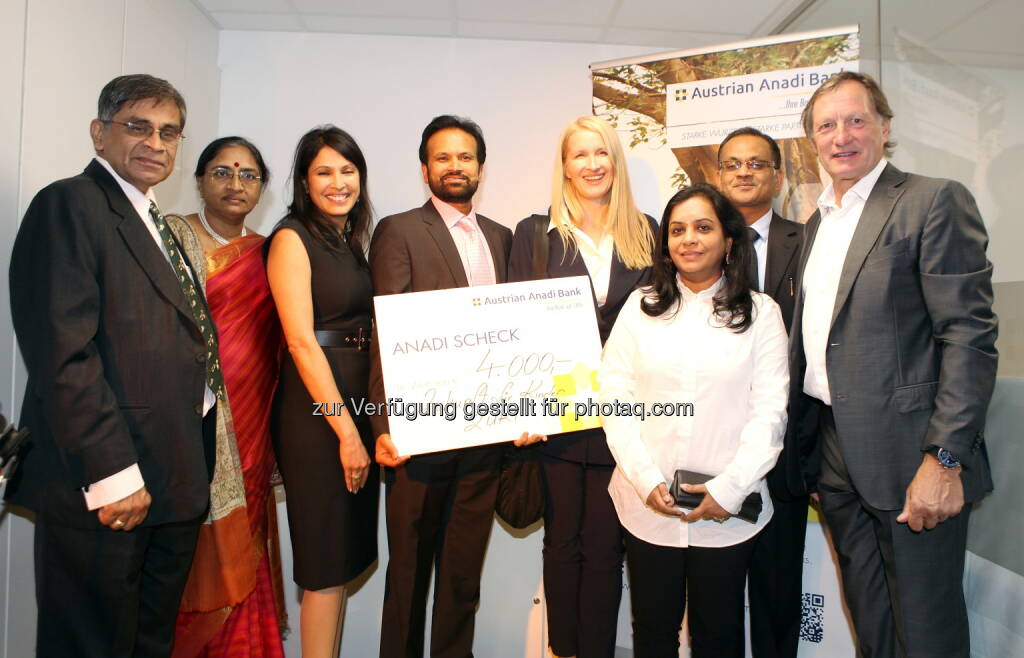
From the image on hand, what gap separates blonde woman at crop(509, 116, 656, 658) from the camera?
81.5 inches

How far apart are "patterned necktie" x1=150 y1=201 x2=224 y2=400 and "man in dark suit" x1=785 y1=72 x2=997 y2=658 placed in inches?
70.3

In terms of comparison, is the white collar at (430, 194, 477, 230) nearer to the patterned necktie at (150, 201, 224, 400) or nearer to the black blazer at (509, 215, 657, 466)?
the black blazer at (509, 215, 657, 466)

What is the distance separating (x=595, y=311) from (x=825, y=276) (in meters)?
0.73

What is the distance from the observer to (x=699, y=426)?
5.97 ft

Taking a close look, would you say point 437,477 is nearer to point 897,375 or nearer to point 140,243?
point 140,243

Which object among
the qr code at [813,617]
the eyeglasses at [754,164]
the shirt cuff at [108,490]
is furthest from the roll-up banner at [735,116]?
the shirt cuff at [108,490]

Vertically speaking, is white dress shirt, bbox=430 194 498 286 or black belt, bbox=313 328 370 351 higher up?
white dress shirt, bbox=430 194 498 286

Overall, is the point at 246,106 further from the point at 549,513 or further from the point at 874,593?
the point at 874,593

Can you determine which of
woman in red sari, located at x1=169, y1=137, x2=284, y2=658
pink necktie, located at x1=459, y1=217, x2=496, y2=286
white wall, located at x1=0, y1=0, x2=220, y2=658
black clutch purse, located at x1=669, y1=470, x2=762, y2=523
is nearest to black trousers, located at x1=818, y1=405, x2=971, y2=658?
black clutch purse, located at x1=669, y1=470, x2=762, y2=523

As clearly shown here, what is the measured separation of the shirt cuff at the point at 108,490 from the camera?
4.67 feet

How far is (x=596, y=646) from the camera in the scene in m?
2.07

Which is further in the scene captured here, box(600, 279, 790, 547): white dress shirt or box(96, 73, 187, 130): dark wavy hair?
box(600, 279, 790, 547): white dress shirt

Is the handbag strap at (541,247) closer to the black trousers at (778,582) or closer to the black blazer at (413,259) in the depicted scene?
A: the black blazer at (413,259)

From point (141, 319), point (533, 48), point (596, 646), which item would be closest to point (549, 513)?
point (596, 646)
